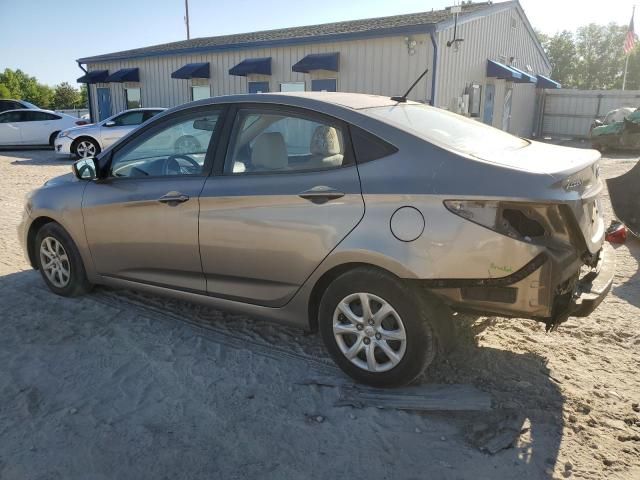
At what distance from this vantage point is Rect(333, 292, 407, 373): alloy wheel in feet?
9.91

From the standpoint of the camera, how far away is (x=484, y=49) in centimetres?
1806

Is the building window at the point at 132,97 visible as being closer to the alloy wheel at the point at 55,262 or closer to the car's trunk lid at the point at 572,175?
the alloy wheel at the point at 55,262

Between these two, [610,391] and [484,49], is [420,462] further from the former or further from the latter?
[484,49]

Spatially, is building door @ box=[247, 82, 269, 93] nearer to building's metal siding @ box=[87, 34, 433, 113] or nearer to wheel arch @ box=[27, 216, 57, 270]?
building's metal siding @ box=[87, 34, 433, 113]

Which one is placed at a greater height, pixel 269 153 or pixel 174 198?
pixel 269 153

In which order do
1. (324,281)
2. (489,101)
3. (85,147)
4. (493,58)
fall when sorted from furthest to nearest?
1. (489,101)
2. (493,58)
3. (85,147)
4. (324,281)

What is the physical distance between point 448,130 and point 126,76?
2057cm

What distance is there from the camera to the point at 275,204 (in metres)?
3.27

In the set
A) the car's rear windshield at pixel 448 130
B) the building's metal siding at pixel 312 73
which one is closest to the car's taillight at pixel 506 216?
the car's rear windshield at pixel 448 130

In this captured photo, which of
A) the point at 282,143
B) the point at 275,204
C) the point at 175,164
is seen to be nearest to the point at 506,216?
the point at 275,204

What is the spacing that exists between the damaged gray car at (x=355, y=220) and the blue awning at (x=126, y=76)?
18.9m

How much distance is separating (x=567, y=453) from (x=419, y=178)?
4.94 feet

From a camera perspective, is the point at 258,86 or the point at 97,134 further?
the point at 258,86

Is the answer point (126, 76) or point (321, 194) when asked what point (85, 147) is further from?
point (321, 194)
